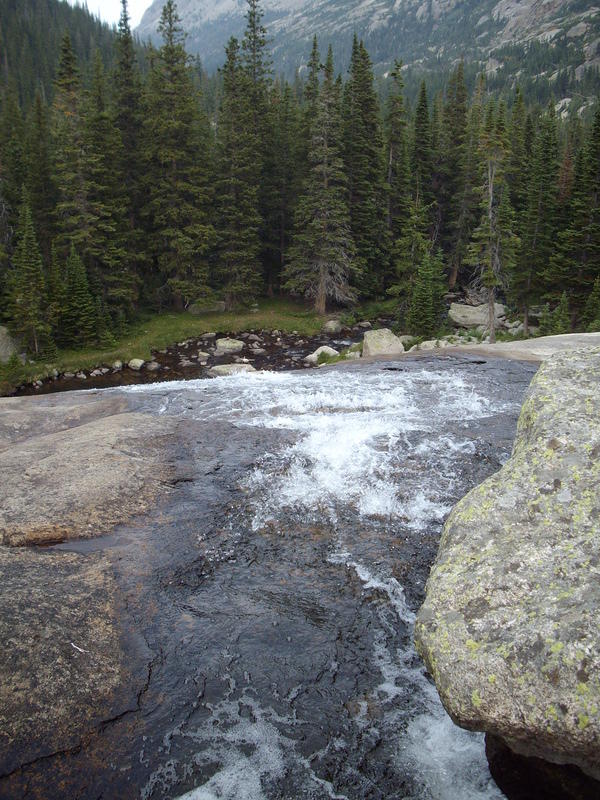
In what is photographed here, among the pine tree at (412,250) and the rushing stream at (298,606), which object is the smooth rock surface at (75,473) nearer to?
the rushing stream at (298,606)

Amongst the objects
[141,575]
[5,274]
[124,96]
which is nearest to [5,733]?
[141,575]

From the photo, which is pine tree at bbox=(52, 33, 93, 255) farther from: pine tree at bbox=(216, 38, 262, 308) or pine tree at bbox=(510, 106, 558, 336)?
pine tree at bbox=(510, 106, 558, 336)

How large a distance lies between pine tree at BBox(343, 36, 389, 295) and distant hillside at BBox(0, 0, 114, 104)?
237ft

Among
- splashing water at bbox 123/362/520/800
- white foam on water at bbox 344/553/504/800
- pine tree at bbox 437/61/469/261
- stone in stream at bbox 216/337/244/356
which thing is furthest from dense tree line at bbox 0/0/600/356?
white foam on water at bbox 344/553/504/800

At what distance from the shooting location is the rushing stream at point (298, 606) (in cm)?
514

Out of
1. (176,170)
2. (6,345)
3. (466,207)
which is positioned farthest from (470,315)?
(6,345)

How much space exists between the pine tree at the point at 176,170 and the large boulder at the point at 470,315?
1871 cm

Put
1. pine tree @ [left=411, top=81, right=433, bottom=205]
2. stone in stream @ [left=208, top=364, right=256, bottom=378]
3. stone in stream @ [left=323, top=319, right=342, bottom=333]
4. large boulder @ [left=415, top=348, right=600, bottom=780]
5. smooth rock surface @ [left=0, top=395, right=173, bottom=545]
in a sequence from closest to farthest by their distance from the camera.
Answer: large boulder @ [left=415, top=348, right=600, bottom=780]
smooth rock surface @ [left=0, top=395, right=173, bottom=545]
stone in stream @ [left=208, top=364, right=256, bottom=378]
stone in stream @ [left=323, top=319, right=342, bottom=333]
pine tree @ [left=411, top=81, right=433, bottom=205]

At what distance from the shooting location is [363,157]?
42.3 m

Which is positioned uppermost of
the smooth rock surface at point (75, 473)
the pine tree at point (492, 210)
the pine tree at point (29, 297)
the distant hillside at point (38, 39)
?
the distant hillside at point (38, 39)

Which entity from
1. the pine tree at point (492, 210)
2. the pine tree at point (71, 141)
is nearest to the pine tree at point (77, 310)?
the pine tree at point (71, 141)

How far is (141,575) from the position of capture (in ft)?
23.9

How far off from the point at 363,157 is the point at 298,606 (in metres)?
41.9

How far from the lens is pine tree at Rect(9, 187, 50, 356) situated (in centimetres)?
3172
